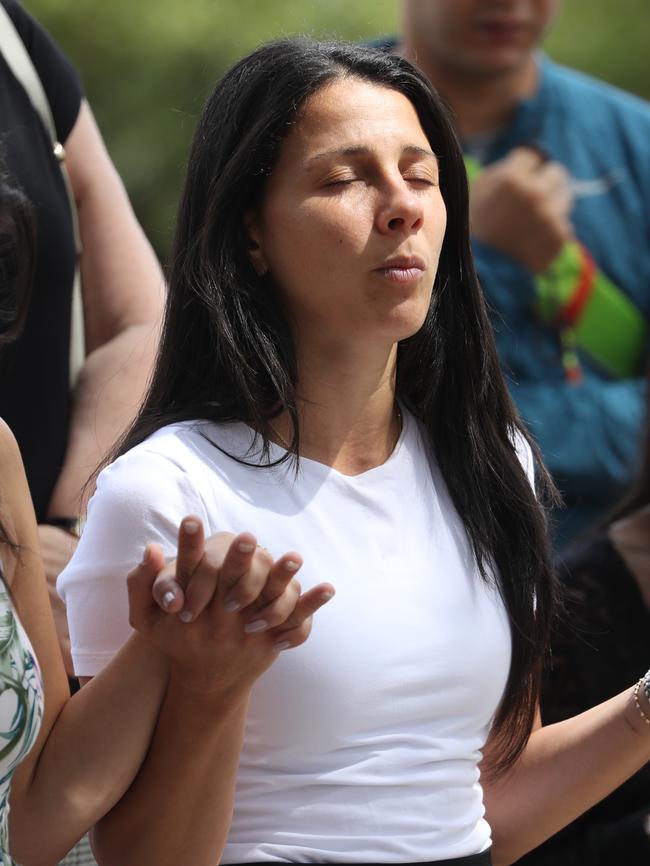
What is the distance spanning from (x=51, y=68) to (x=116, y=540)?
0.92 metres

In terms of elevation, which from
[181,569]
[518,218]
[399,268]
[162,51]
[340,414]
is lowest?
[162,51]

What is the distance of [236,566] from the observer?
1434mm

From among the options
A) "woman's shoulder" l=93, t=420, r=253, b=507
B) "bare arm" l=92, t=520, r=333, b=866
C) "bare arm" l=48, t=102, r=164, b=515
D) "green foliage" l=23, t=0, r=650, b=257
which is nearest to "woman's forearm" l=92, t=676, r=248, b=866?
"bare arm" l=92, t=520, r=333, b=866

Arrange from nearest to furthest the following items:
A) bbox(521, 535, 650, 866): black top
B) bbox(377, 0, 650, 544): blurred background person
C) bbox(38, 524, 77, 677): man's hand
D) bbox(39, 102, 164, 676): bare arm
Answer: bbox(38, 524, 77, 677): man's hand → bbox(39, 102, 164, 676): bare arm → bbox(521, 535, 650, 866): black top → bbox(377, 0, 650, 544): blurred background person

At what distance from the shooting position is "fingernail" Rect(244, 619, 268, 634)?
1482 mm

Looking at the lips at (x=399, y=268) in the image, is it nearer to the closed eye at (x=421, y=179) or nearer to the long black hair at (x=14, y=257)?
the closed eye at (x=421, y=179)

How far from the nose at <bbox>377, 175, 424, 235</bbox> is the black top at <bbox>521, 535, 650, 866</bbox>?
1048mm

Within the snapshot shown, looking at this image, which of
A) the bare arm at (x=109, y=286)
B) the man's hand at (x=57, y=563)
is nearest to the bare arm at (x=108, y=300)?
the bare arm at (x=109, y=286)

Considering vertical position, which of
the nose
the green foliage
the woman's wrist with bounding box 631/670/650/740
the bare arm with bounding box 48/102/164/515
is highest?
the nose

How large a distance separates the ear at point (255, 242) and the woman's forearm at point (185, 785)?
1.92 feet

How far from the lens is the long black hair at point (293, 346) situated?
6.20 ft

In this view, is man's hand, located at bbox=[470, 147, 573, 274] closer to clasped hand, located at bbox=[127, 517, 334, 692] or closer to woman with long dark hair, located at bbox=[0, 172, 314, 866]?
woman with long dark hair, located at bbox=[0, 172, 314, 866]

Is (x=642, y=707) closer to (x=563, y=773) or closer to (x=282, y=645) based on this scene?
(x=563, y=773)

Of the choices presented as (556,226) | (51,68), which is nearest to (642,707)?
(51,68)
